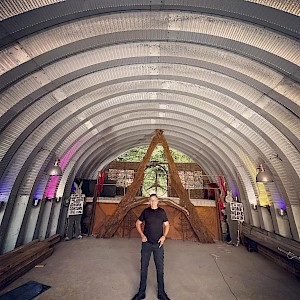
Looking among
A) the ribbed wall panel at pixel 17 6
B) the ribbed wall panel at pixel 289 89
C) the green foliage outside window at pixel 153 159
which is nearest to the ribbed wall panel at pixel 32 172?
the ribbed wall panel at pixel 17 6

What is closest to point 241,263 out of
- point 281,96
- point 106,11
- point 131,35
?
point 281,96

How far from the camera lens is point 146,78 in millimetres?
6297

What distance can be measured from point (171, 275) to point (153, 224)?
99.8 inches

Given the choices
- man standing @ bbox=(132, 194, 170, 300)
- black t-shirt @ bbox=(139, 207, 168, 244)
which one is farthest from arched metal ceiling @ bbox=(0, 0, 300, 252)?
man standing @ bbox=(132, 194, 170, 300)

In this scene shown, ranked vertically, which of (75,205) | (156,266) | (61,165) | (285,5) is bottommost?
(156,266)

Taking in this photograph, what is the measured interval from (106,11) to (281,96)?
4824 mm

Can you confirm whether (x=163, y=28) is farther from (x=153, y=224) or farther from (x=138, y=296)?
(x=138, y=296)

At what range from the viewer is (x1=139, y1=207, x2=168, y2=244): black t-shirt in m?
4.29

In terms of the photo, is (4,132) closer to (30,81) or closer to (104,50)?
(30,81)

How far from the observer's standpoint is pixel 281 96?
4.71m

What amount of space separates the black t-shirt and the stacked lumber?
3966mm

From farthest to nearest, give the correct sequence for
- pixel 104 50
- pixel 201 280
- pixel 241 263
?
pixel 241 263
pixel 201 280
pixel 104 50

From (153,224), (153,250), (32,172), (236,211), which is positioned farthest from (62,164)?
(236,211)

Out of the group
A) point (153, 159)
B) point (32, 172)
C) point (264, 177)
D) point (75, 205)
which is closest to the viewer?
point (264, 177)
